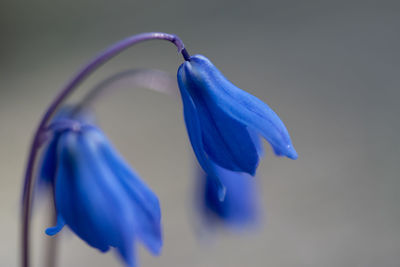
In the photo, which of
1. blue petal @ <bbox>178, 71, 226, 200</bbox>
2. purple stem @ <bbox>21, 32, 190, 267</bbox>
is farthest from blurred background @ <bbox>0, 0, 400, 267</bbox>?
blue petal @ <bbox>178, 71, 226, 200</bbox>

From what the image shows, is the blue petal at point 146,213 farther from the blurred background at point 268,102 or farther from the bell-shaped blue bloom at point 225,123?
the blurred background at point 268,102

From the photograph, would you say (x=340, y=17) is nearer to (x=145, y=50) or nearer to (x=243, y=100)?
(x=145, y=50)

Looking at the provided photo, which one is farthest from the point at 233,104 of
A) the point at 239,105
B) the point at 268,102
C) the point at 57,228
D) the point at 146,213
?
the point at 268,102

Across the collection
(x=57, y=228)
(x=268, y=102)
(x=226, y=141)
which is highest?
(x=268, y=102)

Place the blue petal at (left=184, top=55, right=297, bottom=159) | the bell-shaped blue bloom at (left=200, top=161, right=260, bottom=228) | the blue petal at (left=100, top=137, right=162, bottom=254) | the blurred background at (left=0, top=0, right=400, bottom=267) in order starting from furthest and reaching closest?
the blurred background at (left=0, top=0, right=400, bottom=267) < the bell-shaped blue bloom at (left=200, top=161, right=260, bottom=228) < the blue petal at (left=100, top=137, right=162, bottom=254) < the blue petal at (left=184, top=55, right=297, bottom=159)

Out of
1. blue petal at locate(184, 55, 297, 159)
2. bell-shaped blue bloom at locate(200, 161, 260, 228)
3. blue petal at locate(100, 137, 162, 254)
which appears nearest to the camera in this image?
blue petal at locate(184, 55, 297, 159)

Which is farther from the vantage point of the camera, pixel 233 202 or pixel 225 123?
pixel 233 202

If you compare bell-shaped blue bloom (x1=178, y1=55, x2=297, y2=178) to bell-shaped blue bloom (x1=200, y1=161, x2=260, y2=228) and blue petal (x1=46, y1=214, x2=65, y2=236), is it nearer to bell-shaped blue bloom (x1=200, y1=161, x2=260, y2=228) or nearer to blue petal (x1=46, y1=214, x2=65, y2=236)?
blue petal (x1=46, y1=214, x2=65, y2=236)

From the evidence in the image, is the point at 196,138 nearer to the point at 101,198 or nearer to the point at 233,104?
the point at 233,104

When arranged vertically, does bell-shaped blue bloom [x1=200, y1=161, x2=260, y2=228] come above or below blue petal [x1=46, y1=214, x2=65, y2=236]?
above
